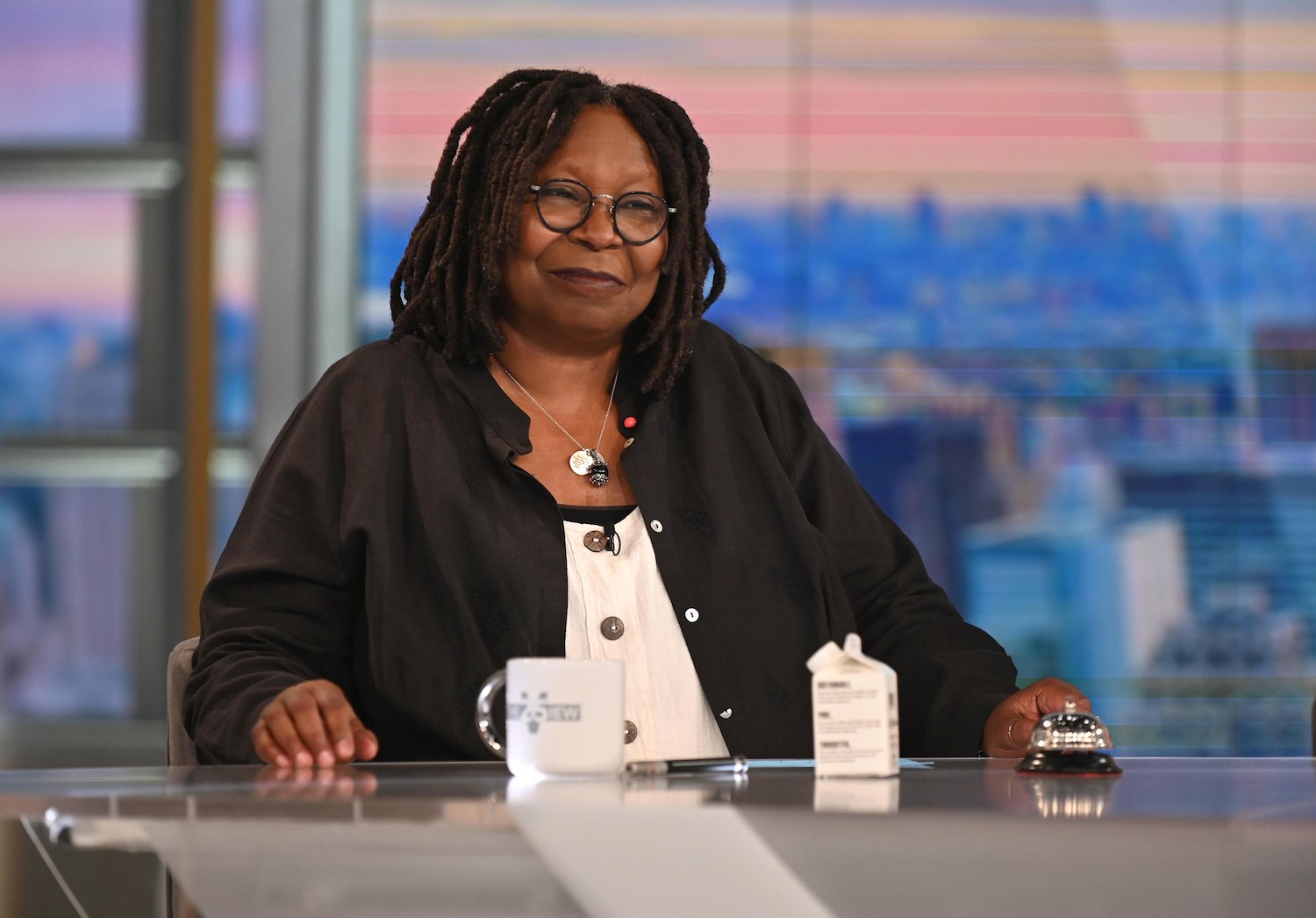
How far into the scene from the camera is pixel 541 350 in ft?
7.01

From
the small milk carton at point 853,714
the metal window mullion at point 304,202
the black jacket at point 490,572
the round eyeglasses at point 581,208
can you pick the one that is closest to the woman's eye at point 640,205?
the round eyeglasses at point 581,208

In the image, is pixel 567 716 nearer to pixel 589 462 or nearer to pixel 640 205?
pixel 589 462

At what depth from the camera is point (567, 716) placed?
4.17 ft

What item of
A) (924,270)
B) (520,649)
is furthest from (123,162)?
(520,649)

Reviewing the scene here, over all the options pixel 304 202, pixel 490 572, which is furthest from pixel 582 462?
pixel 304 202

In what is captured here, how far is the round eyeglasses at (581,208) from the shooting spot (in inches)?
79.8

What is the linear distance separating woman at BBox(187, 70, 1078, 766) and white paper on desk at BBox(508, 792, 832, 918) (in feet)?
2.13

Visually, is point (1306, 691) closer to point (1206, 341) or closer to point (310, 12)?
point (1206, 341)

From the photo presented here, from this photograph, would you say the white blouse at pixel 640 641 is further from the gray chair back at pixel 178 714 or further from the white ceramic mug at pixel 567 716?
the white ceramic mug at pixel 567 716

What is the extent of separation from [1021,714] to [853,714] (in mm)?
429

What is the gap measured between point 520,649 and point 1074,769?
26.5 inches

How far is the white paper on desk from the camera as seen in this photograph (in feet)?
3.33

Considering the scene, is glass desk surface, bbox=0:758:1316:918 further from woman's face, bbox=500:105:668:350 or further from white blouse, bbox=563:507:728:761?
woman's face, bbox=500:105:668:350

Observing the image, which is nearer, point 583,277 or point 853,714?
point 853,714
